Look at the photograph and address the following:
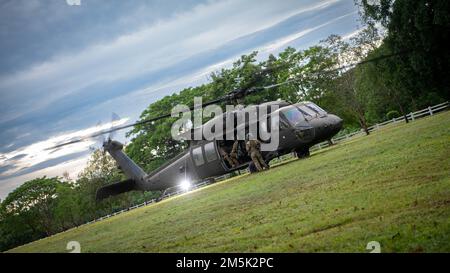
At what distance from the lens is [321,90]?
4316 cm

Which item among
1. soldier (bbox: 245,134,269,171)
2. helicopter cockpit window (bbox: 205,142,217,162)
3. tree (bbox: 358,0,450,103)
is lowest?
soldier (bbox: 245,134,269,171)

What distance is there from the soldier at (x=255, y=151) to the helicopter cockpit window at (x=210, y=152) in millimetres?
2232

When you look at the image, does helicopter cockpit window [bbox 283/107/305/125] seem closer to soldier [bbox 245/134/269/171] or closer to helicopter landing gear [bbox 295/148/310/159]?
soldier [bbox 245/134/269/171]

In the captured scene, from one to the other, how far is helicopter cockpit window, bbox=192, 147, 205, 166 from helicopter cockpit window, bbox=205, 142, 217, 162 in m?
0.43

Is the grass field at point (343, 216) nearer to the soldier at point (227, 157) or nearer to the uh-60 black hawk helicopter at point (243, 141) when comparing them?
the uh-60 black hawk helicopter at point (243, 141)

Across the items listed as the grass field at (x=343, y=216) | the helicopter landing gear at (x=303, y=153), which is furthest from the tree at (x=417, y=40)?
the grass field at (x=343, y=216)

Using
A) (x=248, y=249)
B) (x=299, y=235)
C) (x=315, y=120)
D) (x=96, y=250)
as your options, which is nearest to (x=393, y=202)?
(x=299, y=235)

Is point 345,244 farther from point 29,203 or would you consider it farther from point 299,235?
point 29,203

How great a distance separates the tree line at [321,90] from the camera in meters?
32.5

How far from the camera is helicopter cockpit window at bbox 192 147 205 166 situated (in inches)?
915

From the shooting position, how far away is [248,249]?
623 centimetres

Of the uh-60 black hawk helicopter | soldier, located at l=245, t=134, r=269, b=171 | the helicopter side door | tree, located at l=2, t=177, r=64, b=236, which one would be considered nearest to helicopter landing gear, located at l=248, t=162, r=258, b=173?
the uh-60 black hawk helicopter

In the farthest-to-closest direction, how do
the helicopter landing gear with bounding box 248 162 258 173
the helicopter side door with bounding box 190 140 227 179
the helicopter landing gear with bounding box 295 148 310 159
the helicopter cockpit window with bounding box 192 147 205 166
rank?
the helicopter cockpit window with bounding box 192 147 205 166 < the helicopter landing gear with bounding box 295 148 310 159 < the helicopter side door with bounding box 190 140 227 179 < the helicopter landing gear with bounding box 248 162 258 173

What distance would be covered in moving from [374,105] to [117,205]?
44.4 meters
